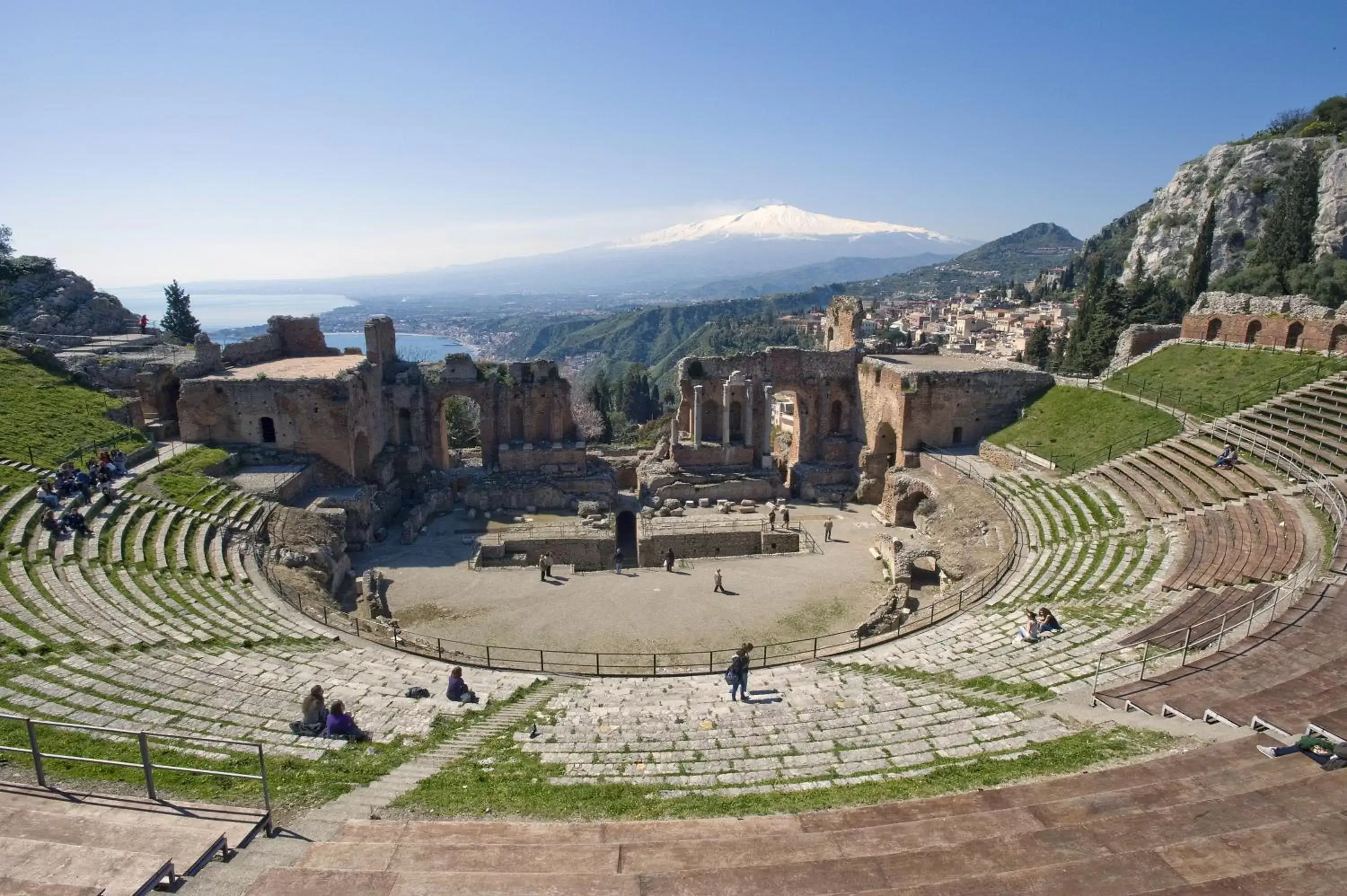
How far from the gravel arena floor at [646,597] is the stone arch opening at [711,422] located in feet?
35.7

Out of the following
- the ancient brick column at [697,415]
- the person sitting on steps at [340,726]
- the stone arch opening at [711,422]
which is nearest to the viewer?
the person sitting on steps at [340,726]

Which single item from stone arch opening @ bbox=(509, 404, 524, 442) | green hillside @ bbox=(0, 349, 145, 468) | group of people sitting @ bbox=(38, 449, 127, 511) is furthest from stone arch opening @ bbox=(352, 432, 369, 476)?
group of people sitting @ bbox=(38, 449, 127, 511)

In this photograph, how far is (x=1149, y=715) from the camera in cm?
1012

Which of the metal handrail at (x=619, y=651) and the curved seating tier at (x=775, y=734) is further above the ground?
the curved seating tier at (x=775, y=734)

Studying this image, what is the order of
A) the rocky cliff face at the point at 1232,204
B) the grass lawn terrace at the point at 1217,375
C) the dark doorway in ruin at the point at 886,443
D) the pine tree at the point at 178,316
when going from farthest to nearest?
1. the rocky cliff face at the point at 1232,204
2. the pine tree at the point at 178,316
3. the dark doorway in ruin at the point at 886,443
4. the grass lawn terrace at the point at 1217,375

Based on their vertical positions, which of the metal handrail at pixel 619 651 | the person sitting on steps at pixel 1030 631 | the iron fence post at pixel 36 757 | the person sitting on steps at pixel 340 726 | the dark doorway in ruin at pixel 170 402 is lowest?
the metal handrail at pixel 619 651

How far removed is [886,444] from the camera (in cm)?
3481

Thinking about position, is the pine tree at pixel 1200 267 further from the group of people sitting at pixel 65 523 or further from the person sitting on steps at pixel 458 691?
the group of people sitting at pixel 65 523

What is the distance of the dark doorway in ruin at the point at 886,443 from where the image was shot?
34312mm

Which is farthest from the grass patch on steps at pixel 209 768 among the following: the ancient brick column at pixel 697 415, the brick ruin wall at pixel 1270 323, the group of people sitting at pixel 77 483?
the brick ruin wall at pixel 1270 323

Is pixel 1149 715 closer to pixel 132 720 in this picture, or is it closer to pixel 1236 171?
pixel 132 720

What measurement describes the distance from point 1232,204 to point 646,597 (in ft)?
279

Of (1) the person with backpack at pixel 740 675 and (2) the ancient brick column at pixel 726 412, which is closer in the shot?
(1) the person with backpack at pixel 740 675

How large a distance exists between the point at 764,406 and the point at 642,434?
34876mm
